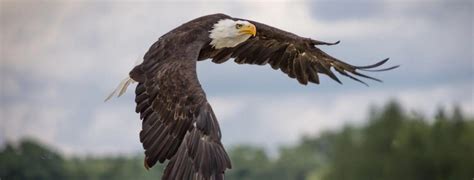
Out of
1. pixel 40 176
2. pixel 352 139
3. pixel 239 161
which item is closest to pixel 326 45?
pixel 352 139

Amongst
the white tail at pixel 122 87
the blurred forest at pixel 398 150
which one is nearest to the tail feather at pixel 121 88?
the white tail at pixel 122 87

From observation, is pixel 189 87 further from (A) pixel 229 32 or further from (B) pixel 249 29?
(B) pixel 249 29

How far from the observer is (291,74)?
1378 centimetres

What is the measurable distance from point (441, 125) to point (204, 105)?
65.5ft

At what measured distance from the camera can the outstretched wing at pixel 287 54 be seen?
13570 mm

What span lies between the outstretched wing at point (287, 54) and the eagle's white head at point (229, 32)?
0.55 metres

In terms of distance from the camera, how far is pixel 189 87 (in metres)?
11.6

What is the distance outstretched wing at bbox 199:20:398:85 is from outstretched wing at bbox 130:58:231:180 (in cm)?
175

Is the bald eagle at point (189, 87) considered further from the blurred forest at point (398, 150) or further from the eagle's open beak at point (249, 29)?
the blurred forest at point (398, 150)

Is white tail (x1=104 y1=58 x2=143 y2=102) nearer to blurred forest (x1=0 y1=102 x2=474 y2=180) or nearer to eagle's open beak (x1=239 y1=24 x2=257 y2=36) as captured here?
eagle's open beak (x1=239 y1=24 x2=257 y2=36)

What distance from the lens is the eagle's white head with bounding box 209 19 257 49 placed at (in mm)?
12750

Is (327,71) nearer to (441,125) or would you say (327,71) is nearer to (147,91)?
(147,91)

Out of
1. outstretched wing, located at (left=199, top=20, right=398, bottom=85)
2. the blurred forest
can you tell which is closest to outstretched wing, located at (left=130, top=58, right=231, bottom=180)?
outstretched wing, located at (left=199, top=20, right=398, bottom=85)

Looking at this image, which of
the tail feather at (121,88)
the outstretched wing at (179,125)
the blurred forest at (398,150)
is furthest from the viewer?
the blurred forest at (398,150)
